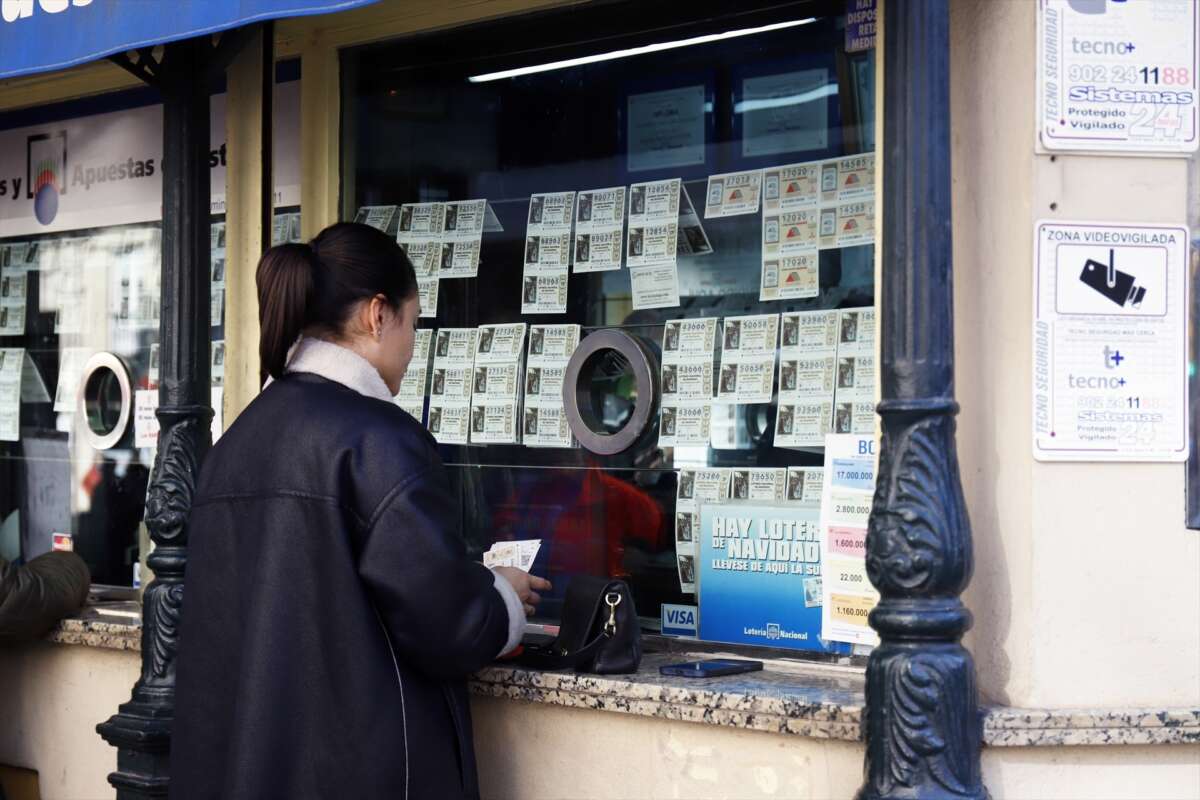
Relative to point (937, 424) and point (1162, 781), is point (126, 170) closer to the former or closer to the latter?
point (937, 424)

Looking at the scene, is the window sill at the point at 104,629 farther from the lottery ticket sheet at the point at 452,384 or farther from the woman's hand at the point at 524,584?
the woman's hand at the point at 524,584

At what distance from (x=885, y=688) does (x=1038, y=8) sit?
140 cm

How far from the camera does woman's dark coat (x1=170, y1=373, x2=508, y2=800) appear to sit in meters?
2.81

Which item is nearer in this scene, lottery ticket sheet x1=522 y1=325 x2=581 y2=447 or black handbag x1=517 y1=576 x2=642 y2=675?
black handbag x1=517 y1=576 x2=642 y2=675

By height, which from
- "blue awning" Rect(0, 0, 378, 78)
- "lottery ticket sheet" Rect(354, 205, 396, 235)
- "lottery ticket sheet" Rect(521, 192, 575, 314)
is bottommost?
"lottery ticket sheet" Rect(521, 192, 575, 314)

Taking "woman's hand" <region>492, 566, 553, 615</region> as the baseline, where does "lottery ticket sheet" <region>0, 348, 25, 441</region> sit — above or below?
above

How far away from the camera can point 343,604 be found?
9.25 ft

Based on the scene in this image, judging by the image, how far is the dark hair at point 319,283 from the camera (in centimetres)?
296

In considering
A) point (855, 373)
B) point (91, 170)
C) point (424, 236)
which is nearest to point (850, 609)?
point (855, 373)

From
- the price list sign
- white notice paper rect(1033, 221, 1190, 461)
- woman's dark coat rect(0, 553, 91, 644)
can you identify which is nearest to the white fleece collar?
white notice paper rect(1033, 221, 1190, 461)

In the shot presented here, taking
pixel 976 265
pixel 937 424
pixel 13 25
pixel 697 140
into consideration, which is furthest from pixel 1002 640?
pixel 13 25

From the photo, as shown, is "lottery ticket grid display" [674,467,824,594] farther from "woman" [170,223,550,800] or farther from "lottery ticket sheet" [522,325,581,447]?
"woman" [170,223,550,800]

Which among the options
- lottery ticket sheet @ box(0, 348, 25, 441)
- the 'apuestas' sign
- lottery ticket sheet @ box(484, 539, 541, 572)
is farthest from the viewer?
lottery ticket sheet @ box(0, 348, 25, 441)

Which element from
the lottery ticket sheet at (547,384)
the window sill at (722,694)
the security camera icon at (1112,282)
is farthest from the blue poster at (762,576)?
the security camera icon at (1112,282)
